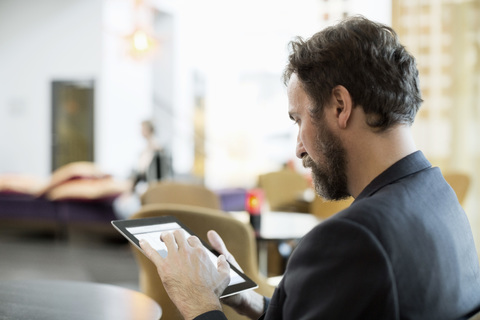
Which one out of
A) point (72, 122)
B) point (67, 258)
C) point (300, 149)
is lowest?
point (67, 258)

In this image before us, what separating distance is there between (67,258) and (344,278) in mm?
4861

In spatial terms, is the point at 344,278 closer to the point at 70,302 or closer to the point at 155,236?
the point at 155,236

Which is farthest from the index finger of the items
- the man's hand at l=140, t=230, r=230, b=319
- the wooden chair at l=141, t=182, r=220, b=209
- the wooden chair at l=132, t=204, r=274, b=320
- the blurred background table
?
the wooden chair at l=141, t=182, r=220, b=209

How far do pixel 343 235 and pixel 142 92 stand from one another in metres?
9.23

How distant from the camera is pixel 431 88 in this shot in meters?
4.70

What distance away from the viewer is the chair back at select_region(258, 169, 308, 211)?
17.0ft

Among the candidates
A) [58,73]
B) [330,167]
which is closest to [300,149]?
[330,167]

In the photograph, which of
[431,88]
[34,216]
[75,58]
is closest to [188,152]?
[75,58]

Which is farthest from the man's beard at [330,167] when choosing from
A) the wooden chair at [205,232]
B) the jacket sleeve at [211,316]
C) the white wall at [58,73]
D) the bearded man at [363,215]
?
the white wall at [58,73]

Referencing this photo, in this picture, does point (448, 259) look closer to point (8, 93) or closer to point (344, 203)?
point (344, 203)

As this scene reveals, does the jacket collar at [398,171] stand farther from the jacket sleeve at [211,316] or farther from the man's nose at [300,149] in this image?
the jacket sleeve at [211,316]

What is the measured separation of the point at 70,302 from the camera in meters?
1.48

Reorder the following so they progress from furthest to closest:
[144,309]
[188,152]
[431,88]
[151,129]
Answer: [188,152], [151,129], [431,88], [144,309]

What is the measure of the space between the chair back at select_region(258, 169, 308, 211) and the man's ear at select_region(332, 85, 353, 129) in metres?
4.06
